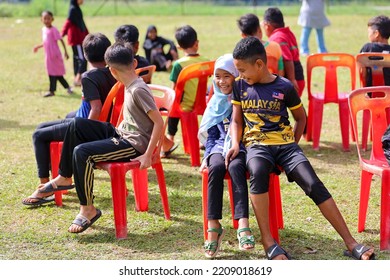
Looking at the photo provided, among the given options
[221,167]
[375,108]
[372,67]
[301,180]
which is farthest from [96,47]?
[372,67]

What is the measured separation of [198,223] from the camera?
588cm

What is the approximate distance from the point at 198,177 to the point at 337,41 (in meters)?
11.1

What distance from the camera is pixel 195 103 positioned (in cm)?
766

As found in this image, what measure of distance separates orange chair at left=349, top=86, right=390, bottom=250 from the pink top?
6949 millimetres

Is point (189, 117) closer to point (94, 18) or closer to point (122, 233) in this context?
point (122, 233)

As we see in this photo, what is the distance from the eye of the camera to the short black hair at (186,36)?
25.5 ft

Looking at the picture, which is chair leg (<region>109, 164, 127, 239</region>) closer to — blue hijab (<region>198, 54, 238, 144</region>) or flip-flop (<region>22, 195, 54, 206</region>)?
blue hijab (<region>198, 54, 238, 144</region>)

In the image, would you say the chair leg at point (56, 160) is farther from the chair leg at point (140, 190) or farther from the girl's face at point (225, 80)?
the girl's face at point (225, 80)

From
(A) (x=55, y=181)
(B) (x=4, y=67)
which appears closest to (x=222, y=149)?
(A) (x=55, y=181)

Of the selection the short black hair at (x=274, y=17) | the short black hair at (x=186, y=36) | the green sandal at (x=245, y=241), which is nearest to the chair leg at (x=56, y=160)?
the green sandal at (x=245, y=241)

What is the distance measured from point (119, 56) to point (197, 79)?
206 centimetres

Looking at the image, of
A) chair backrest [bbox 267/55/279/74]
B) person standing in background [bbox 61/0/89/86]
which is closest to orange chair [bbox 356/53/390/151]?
chair backrest [bbox 267/55/279/74]

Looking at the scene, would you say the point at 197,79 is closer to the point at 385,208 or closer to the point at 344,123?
the point at 344,123

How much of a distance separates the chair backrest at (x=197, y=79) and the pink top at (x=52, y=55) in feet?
15.4
